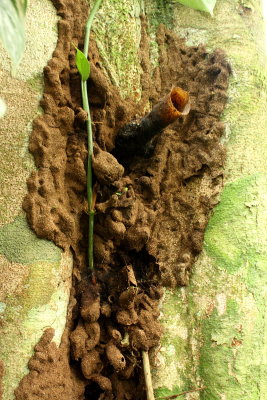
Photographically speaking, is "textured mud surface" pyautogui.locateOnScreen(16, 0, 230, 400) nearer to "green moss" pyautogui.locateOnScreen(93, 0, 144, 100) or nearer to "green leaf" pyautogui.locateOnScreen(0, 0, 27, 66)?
"green moss" pyautogui.locateOnScreen(93, 0, 144, 100)

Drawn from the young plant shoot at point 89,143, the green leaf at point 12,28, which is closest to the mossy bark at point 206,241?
the young plant shoot at point 89,143

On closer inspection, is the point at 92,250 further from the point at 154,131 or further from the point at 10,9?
the point at 10,9

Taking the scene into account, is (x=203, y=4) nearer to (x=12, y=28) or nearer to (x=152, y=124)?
(x=152, y=124)

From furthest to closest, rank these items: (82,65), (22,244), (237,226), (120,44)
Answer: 1. (120,44)
2. (237,226)
3. (82,65)
4. (22,244)

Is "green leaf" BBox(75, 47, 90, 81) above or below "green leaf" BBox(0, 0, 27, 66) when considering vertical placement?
above

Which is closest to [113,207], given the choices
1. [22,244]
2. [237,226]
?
[22,244]

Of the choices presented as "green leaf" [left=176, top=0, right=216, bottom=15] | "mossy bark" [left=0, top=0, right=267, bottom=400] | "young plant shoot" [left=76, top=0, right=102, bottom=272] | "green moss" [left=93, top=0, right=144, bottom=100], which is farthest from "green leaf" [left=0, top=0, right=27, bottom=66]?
"green leaf" [left=176, top=0, right=216, bottom=15]

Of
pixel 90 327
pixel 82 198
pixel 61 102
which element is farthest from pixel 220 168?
pixel 90 327
